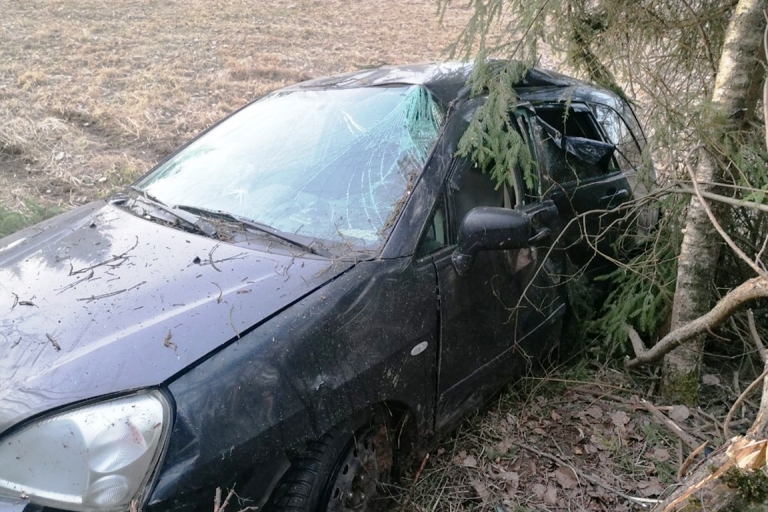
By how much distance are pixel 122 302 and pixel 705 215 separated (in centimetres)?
256

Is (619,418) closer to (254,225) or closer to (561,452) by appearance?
(561,452)

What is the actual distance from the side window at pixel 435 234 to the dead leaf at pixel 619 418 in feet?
4.47

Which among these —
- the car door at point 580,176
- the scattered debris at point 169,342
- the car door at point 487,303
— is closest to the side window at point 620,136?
the car door at point 580,176

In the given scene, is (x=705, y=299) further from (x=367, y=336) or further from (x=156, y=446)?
(x=156, y=446)

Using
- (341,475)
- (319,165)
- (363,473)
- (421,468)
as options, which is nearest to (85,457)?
(341,475)

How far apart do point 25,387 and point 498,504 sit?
5.93ft

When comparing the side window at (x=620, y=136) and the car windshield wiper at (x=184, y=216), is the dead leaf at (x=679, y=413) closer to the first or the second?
the side window at (x=620, y=136)

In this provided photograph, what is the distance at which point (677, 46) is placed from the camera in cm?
327

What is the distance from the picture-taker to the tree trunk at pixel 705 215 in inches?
102

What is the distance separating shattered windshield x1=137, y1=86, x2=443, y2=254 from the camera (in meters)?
2.38

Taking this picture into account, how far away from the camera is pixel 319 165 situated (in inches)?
103

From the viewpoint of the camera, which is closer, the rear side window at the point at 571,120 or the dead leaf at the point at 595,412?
the dead leaf at the point at 595,412

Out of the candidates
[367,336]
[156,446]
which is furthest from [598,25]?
[156,446]

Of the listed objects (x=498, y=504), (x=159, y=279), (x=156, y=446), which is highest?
(x=159, y=279)
